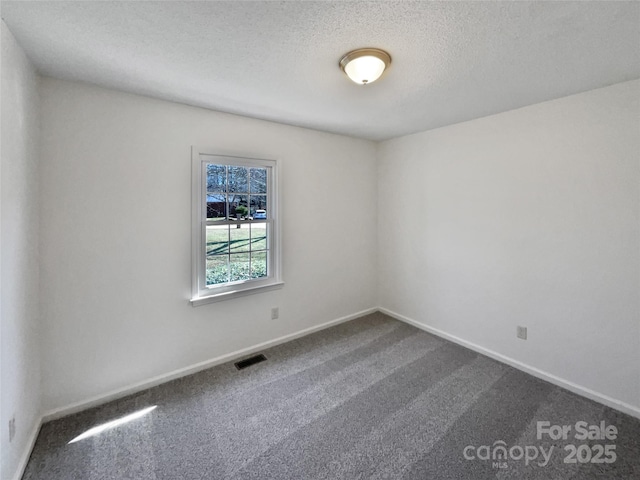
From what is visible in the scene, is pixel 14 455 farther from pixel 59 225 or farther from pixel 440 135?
pixel 440 135

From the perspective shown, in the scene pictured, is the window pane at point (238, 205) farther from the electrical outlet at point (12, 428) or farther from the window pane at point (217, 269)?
the electrical outlet at point (12, 428)

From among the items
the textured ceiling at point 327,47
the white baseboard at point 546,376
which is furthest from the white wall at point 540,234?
the textured ceiling at point 327,47

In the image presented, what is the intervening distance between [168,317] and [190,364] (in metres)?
0.52

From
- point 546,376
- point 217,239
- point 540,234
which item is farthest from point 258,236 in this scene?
point 546,376

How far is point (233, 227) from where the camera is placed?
2.89m

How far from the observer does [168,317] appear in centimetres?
249

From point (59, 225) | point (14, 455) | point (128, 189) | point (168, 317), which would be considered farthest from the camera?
point (168, 317)

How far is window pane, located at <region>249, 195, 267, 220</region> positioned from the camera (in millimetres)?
3012

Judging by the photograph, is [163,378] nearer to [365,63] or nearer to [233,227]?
[233,227]

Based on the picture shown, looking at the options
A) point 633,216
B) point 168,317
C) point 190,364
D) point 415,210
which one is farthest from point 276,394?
point 633,216

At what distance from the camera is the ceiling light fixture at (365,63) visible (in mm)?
1647

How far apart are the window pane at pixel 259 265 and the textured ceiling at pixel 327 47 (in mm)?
1536

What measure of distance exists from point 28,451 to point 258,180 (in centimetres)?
262

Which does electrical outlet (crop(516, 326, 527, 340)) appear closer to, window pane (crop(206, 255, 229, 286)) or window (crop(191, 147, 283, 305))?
window (crop(191, 147, 283, 305))
